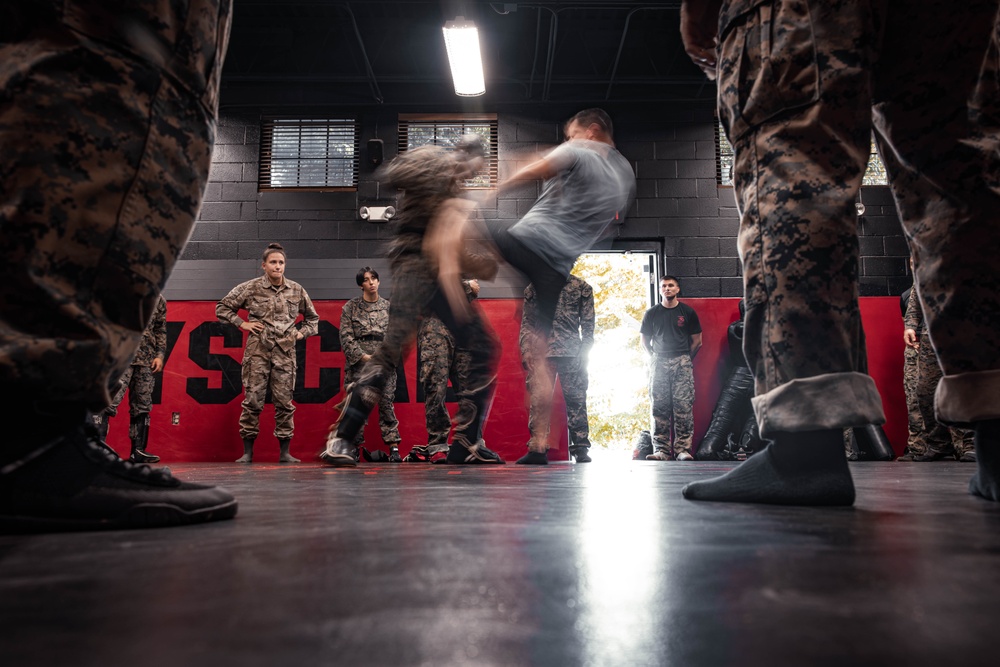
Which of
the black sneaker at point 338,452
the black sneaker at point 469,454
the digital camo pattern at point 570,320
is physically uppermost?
the digital camo pattern at point 570,320

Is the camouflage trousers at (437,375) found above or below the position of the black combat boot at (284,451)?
above

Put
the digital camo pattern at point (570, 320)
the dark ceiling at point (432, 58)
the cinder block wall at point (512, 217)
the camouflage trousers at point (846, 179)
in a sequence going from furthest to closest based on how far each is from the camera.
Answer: the cinder block wall at point (512, 217)
the dark ceiling at point (432, 58)
the digital camo pattern at point (570, 320)
the camouflage trousers at point (846, 179)

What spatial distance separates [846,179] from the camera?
1.05m

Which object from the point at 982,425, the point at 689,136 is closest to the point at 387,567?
the point at 982,425

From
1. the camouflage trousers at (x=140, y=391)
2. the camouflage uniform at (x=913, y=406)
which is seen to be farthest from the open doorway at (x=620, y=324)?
the camouflage trousers at (x=140, y=391)

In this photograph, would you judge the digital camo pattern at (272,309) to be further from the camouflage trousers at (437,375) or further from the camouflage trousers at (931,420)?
the camouflage trousers at (931,420)

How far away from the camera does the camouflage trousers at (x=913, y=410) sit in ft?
17.0

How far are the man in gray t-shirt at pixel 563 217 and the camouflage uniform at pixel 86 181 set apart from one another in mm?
1949

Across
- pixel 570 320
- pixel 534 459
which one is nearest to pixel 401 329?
pixel 534 459

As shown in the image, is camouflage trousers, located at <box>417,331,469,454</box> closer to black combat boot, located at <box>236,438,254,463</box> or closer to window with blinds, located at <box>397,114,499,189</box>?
black combat boot, located at <box>236,438,254,463</box>

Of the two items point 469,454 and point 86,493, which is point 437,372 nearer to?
point 469,454

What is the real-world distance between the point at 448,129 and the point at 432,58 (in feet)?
2.67

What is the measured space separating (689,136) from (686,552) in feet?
25.8

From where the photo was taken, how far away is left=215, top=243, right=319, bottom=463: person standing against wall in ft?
18.5
